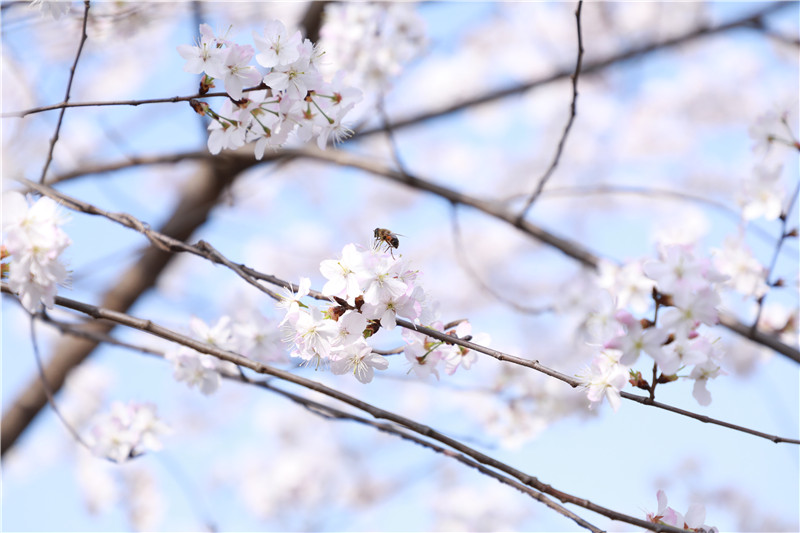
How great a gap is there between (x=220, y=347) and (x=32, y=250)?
1.92ft

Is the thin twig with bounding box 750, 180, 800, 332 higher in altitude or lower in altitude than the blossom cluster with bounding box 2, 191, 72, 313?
higher

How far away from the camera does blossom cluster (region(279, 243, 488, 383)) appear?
90 cm

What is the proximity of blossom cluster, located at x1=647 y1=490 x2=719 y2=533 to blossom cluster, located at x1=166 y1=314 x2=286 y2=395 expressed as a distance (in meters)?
0.90

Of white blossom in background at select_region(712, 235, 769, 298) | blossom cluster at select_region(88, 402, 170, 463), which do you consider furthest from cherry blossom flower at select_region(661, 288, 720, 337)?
blossom cluster at select_region(88, 402, 170, 463)

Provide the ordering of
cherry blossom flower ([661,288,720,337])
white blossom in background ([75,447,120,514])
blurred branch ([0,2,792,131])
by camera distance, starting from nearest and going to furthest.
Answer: cherry blossom flower ([661,288,720,337]) → blurred branch ([0,2,792,131]) → white blossom in background ([75,447,120,514])

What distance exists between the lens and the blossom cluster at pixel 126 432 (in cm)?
168

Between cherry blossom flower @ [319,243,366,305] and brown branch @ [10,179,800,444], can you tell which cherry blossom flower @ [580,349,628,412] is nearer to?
brown branch @ [10,179,800,444]

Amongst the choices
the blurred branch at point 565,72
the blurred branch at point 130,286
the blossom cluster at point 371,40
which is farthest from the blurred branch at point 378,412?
the blurred branch at point 565,72

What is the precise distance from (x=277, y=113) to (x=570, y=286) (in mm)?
1935

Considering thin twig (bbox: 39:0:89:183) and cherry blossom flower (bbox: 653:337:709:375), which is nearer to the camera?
cherry blossom flower (bbox: 653:337:709:375)

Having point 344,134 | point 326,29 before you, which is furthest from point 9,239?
point 326,29

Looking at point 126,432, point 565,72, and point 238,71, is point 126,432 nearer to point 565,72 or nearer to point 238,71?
point 238,71

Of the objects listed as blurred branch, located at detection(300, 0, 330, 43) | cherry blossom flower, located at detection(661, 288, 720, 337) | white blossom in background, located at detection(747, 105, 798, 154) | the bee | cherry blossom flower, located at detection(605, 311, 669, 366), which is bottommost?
cherry blossom flower, located at detection(605, 311, 669, 366)

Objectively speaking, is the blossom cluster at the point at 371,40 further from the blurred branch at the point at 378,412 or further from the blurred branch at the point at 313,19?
the blurred branch at the point at 378,412
